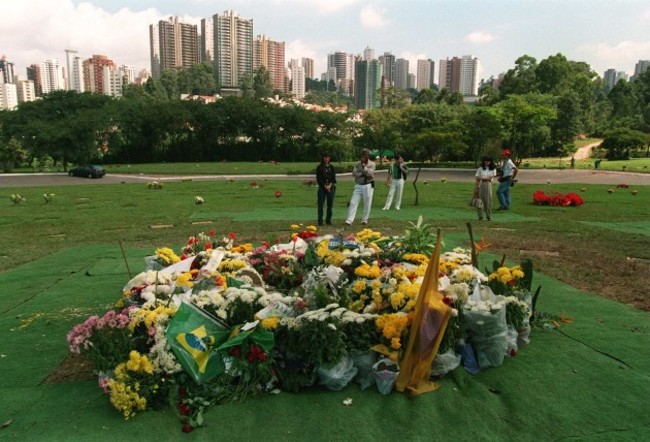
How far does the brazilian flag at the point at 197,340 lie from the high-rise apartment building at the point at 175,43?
184181 millimetres

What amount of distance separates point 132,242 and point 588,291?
9042 mm

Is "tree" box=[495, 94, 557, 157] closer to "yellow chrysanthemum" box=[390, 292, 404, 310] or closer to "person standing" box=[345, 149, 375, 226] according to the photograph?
"person standing" box=[345, 149, 375, 226]

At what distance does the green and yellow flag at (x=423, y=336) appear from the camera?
13.9 ft

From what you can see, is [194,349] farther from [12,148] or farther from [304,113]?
[304,113]

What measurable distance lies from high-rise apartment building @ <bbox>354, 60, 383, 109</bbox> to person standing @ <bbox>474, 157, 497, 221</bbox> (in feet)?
591

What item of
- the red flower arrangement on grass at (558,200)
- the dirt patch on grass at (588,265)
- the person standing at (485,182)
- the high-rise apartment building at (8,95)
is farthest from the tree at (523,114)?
the high-rise apartment building at (8,95)

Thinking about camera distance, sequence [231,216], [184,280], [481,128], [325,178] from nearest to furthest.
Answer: [184,280] → [325,178] → [231,216] → [481,128]

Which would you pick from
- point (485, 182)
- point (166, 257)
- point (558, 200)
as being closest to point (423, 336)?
point (166, 257)

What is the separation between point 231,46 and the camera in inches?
6481

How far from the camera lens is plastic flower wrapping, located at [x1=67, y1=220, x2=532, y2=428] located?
168 inches

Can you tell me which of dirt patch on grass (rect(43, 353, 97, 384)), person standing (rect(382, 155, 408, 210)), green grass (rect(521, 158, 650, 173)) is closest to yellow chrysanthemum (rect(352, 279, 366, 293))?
dirt patch on grass (rect(43, 353, 97, 384))

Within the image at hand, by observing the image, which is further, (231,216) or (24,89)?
(24,89)

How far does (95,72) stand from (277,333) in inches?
7191

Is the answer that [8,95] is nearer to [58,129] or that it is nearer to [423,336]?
[58,129]
